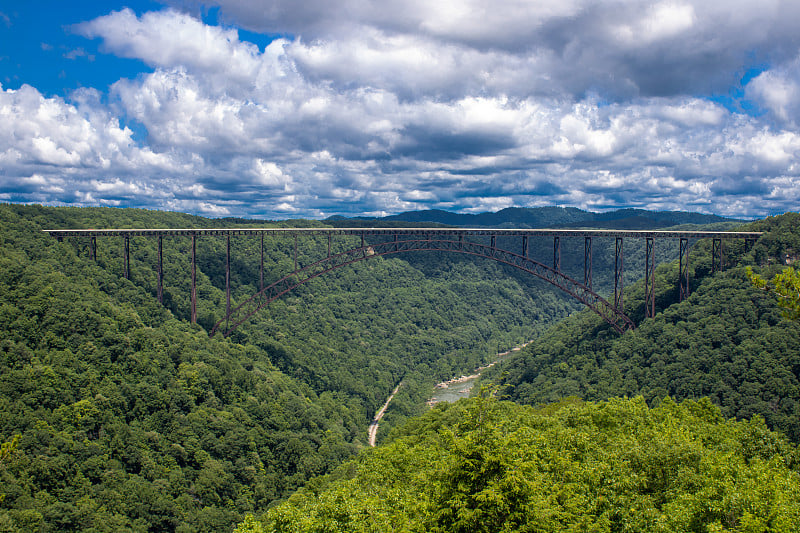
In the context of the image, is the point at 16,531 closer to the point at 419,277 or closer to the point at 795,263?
the point at 795,263

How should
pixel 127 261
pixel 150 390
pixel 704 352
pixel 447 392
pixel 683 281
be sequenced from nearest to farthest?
pixel 150 390
pixel 704 352
pixel 127 261
pixel 683 281
pixel 447 392

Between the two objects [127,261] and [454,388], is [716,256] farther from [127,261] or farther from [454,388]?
[127,261]

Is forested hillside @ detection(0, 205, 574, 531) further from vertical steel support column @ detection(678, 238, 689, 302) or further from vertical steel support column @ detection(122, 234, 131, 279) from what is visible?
vertical steel support column @ detection(678, 238, 689, 302)

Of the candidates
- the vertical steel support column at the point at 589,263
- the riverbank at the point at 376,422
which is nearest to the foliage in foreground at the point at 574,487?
the vertical steel support column at the point at 589,263

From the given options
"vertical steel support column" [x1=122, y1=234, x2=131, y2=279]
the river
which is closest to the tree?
"vertical steel support column" [x1=122, y1=234, x2=131, y2=279]

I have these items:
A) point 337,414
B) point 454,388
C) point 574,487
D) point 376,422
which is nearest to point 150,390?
point 337,414

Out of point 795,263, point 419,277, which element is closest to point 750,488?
point 795,263
